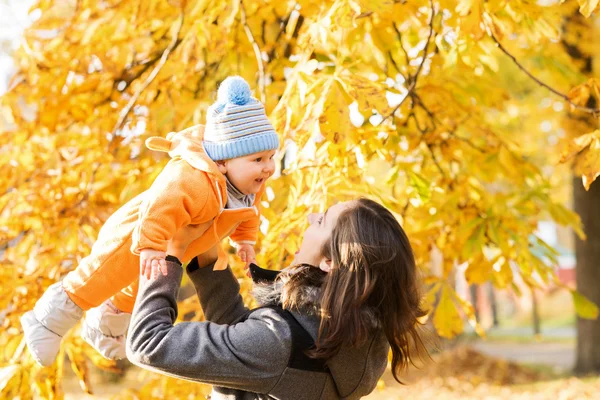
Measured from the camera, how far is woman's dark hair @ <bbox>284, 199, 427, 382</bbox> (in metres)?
1.78

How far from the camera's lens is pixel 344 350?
6.04 ft

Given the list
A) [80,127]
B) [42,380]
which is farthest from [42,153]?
[42,380]

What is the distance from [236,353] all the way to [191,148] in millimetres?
640

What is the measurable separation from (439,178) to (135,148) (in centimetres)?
169

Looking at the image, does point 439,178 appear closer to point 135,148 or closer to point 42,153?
point 135,148

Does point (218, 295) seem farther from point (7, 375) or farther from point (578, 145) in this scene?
point (578, 145)

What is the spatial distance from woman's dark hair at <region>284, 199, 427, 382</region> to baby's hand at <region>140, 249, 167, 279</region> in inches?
12.7

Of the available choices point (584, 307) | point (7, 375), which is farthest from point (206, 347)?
point (584, 307)

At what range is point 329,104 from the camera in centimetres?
245

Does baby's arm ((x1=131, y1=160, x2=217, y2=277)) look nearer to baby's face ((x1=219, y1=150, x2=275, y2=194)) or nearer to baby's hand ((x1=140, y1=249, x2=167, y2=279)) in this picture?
baby's hand ((x1=140, y1=249, x2=167, y2=279))

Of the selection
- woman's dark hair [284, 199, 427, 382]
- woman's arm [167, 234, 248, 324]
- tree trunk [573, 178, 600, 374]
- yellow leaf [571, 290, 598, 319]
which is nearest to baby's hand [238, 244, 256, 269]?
woman's arm [167, 234, 248, 324]

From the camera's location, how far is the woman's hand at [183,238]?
1949 mm

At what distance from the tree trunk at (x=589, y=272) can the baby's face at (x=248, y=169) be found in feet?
24.0

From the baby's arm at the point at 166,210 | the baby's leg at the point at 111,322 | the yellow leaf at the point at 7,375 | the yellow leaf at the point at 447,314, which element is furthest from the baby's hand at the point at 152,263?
the yellow leaf at the point at 447,314
